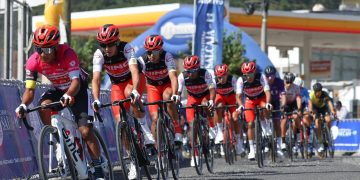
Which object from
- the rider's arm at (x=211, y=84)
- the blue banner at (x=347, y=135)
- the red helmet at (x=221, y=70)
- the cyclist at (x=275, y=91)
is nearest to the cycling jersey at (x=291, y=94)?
the cyclist at (x=275, y=91)

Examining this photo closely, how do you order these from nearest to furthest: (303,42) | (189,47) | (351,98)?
(189,47), (351,98), (303,42)

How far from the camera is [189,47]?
37.6 m

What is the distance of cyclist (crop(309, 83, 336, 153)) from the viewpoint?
2234 centimetres

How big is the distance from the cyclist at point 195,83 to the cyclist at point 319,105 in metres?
5.46

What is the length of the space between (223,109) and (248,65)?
3.71 ft

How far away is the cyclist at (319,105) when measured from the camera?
2234cm

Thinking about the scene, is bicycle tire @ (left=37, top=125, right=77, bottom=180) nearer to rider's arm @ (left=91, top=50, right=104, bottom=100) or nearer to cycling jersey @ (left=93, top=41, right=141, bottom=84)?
rider's arm @ (left=91, top=50, right=104, bottom=100)

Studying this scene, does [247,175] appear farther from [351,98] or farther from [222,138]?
[351,98]

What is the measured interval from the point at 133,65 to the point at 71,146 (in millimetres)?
2146

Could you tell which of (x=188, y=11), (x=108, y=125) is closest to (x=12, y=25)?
(x=108, y=125)

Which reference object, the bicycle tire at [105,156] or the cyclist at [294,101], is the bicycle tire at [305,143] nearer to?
the cyclist at [294,101]

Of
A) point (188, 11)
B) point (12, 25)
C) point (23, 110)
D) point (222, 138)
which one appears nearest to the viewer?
point (23, 110)

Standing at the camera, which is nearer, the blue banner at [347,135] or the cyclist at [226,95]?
the cyclist at [226,95]

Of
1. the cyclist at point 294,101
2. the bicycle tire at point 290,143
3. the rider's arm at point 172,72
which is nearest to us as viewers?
the rider's arm at point 172,72
